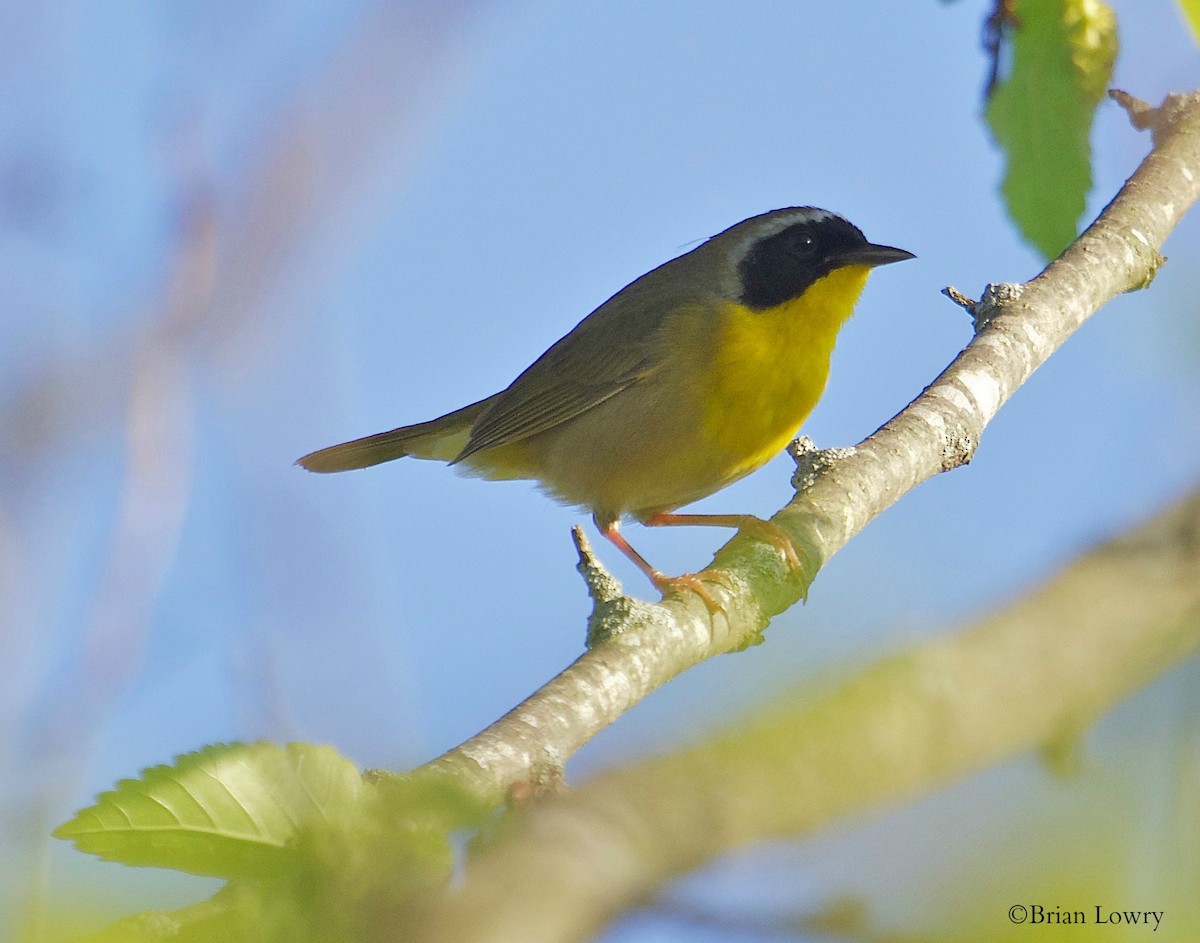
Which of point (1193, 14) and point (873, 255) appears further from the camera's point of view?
point (873, 255)

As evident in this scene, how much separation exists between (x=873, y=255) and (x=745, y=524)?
1625mm

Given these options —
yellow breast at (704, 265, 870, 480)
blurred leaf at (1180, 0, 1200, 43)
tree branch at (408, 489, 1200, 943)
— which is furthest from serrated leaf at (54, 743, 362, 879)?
yellow breast at (704, 265, 870, 480)

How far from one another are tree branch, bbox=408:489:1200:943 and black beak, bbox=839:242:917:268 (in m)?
3.86

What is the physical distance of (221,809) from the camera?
163cm

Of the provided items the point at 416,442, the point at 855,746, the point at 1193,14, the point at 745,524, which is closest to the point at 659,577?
the point at 745,524

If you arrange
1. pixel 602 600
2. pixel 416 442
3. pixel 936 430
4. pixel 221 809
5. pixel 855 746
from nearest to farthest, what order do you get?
pixel 855 746 < pixel 221 809 < pixel 602 600 < pixel 936 430 < pixel 416 442

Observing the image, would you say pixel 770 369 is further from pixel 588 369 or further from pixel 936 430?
pixel 936 430

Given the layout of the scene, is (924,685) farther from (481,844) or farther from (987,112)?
(987,112)

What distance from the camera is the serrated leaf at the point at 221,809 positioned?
1.58m

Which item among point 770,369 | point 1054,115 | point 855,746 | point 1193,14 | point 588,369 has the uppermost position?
point 588,369

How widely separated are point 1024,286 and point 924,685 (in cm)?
348

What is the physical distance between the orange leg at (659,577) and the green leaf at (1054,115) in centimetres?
138

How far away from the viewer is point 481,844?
1.28 m

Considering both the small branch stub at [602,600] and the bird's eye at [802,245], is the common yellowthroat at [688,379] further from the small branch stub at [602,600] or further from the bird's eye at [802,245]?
the small branch stub at [602,600]
